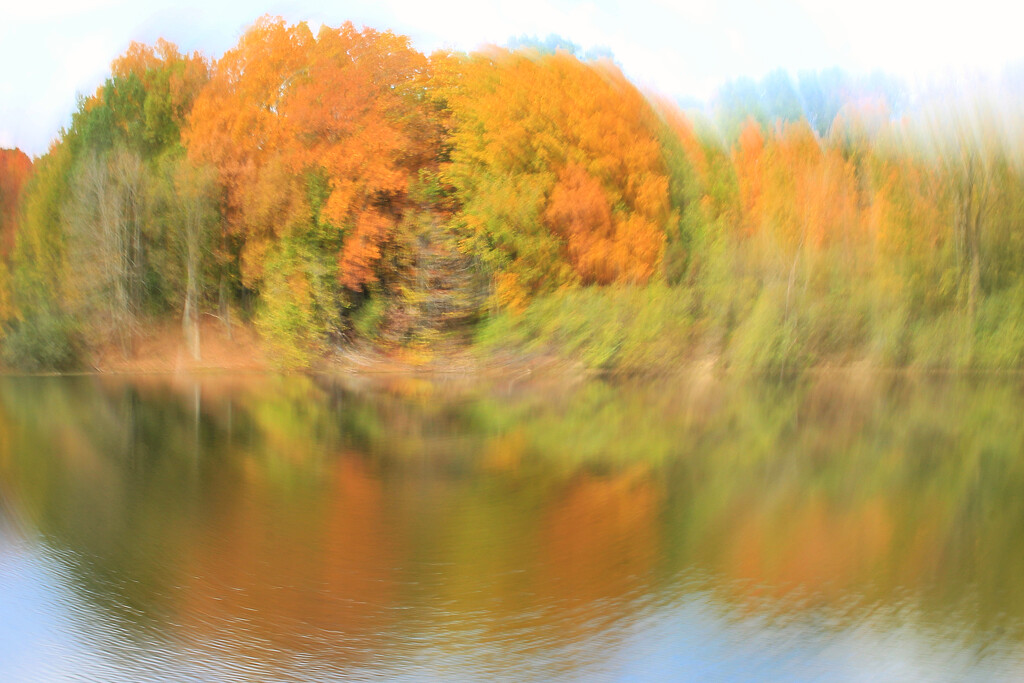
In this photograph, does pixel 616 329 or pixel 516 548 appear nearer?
pixel 516 548

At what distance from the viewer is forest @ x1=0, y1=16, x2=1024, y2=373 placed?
14.1 m

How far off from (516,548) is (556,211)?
10045 millimetres

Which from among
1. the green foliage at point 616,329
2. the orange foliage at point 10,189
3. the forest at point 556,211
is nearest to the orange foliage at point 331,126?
the forest at point 556,211

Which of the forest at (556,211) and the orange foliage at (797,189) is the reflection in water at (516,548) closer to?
the forest at (556,211)

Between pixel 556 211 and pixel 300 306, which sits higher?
pixel 556 211

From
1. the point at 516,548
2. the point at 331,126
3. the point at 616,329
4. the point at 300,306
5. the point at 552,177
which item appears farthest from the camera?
the point at 331,126

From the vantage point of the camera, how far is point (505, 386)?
13.3m

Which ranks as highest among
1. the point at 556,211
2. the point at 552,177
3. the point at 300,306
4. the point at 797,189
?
the point at 552,177

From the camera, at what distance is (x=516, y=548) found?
16.6ft

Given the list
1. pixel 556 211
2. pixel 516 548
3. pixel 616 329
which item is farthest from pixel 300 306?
pixel 516 548

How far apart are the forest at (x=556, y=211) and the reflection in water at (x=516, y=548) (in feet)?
14.7

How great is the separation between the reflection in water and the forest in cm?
450

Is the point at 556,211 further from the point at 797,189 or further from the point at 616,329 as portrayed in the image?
the point at 797,189

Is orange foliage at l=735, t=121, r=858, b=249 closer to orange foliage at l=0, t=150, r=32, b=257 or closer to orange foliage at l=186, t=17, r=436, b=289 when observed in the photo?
orange foliage at l=186, t=17, r=436, b=289
